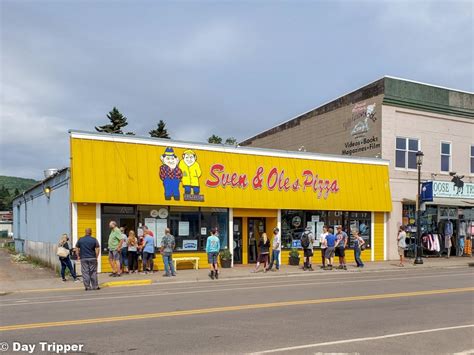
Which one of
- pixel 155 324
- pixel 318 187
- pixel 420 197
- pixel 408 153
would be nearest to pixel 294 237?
pixel 318 187

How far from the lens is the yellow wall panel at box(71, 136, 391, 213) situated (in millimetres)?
18375

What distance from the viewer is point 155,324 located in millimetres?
8695

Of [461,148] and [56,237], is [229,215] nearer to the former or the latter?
[56,237]

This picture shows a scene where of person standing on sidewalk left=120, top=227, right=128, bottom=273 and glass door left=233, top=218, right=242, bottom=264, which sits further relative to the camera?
glass door left=233, top=218, right=242, bottom=264

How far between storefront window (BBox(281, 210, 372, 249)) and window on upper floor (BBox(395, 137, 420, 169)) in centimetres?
363

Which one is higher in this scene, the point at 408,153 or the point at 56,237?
the point at 408,153

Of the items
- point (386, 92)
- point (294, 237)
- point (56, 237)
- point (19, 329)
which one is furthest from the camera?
point (386, 92)

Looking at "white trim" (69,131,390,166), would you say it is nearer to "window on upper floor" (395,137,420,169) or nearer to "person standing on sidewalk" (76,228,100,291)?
"window on upper floor" (395,137,420,169)

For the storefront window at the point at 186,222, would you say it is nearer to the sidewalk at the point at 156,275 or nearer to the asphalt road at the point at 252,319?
the sidewalk at the point at 156,275

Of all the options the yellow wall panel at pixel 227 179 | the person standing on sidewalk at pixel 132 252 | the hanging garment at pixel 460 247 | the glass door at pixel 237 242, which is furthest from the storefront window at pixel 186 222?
the hanging garment at pixel 460 247

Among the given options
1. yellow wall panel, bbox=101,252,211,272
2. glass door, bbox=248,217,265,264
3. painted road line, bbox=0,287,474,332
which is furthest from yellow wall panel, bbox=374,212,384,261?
painted road line, bbox=0,287,474,332

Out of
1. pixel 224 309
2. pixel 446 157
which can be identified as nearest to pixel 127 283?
pixel 224 309

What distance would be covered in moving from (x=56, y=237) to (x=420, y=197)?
17.0 meters

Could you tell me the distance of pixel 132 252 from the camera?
18.4m
